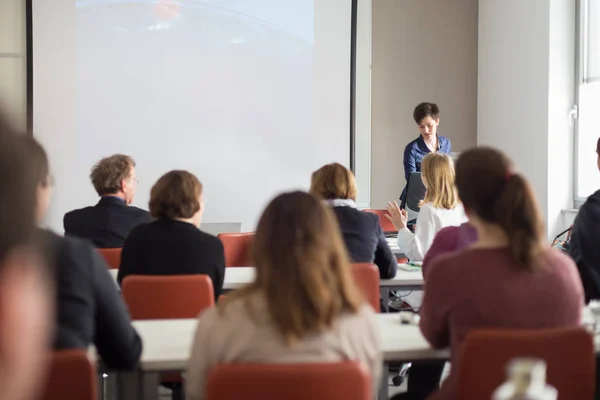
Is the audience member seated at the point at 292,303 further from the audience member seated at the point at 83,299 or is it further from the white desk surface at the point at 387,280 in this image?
the white desk surface at the point at 387,280

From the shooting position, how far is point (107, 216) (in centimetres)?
378

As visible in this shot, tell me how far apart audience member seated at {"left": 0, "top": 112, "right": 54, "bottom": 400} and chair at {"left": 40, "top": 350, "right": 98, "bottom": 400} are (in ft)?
2.98

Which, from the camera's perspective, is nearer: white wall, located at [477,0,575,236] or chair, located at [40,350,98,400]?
chair, located at [40,350,98,400]

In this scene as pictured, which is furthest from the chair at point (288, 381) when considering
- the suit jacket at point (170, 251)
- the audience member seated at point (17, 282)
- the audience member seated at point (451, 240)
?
the suit jacket at point (170, 251)

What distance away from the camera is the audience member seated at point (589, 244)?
316 centimetres

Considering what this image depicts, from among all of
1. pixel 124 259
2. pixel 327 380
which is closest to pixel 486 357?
pixel 327 380

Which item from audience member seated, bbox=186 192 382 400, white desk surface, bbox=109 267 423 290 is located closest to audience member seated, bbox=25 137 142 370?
audience member seated, bbox=186 192 382 400

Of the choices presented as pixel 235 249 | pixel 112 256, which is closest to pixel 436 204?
pixel 235 249

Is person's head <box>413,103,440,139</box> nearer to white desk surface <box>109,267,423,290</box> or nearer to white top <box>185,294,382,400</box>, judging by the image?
white desk surface <box>109,267,423,290</box>

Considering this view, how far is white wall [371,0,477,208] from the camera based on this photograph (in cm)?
705

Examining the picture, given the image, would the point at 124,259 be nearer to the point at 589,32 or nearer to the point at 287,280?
the point at 287,280

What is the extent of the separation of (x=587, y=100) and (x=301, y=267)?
210 inches

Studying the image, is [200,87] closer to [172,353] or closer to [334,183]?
[334,183]

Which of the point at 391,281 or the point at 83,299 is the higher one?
the point at 83,299
